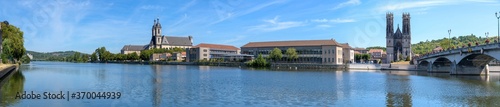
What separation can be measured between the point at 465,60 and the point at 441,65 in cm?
1304

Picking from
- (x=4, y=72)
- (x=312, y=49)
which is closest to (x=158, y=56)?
(x=312, y=49)

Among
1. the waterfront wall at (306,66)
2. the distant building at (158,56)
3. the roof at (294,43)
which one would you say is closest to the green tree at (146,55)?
the distant building at (158,56)

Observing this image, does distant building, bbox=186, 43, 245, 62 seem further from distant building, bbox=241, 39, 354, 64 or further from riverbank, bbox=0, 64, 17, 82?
riverbank, bbox=0, 64, 17, 82

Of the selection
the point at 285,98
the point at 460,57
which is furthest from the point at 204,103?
the point at 460,57

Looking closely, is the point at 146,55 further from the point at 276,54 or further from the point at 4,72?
the point at 4,72

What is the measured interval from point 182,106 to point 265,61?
8707 cm

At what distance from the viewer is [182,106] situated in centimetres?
2259

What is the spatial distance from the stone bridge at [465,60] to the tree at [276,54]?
139ft

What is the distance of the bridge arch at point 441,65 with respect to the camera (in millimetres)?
73188

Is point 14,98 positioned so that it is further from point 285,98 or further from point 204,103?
point 285,98

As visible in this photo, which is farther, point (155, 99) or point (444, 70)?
point (444, 70)

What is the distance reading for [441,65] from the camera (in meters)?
74.2

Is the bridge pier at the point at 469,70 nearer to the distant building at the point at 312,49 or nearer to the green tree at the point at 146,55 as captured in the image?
the distant building at the point at 312,49

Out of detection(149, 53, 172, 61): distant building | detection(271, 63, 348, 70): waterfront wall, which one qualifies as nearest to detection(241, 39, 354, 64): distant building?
detection(271, 63, 348, 70): waterfront wall
